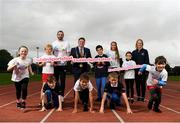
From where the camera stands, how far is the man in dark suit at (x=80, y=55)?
11.8 m

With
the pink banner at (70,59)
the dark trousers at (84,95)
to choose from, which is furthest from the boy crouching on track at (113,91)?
the pink banner at (70,59)

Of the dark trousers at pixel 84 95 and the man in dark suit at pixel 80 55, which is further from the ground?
the man in dark suit at pixel 80 55

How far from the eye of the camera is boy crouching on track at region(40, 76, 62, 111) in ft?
34.6

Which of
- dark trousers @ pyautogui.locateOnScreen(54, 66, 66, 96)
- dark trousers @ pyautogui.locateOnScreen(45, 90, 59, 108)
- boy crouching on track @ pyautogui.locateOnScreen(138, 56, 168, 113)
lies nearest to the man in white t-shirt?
dark trousers @ pyautogui.locateOnScreen(54, 66, 66, 96)

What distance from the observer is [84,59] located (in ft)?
38.7

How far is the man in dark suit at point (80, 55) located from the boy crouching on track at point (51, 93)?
1.31m

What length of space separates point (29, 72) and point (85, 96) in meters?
1.65

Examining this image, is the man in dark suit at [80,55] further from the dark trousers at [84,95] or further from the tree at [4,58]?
the tree at [4,58]

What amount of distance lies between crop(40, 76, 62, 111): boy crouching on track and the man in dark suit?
131 centimetres

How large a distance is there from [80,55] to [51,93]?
1612 millimetres

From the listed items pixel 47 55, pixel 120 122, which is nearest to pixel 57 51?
pixel 47 55

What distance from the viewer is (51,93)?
1079cm

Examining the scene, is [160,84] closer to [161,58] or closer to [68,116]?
[161,58]

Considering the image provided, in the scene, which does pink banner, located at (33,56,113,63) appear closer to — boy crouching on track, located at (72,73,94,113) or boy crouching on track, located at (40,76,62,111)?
boy crouching on track, located at (40,76,62,111)
